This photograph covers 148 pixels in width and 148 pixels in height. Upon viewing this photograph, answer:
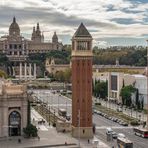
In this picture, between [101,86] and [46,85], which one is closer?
[101,86]

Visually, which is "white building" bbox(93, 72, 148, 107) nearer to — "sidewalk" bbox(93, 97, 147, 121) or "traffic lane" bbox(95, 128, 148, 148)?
"sidewalk" bbox(93, 97, 147, 121)

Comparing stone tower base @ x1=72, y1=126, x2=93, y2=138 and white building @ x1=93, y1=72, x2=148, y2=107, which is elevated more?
white building @ x1=93, y1=72, x2=148, y2=107

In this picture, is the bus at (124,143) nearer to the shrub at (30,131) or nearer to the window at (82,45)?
the shrub at (30,131)

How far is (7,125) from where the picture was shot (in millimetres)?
63625

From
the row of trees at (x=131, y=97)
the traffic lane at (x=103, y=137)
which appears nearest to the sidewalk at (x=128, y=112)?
the row of trees at (x=131, y=97)

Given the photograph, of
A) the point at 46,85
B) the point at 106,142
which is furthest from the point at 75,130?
the point at 46,85

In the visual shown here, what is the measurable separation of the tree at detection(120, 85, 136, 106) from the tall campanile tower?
120 feet

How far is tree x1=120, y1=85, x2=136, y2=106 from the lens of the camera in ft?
338

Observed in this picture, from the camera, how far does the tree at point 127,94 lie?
103 m

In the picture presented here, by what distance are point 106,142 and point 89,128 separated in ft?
18.1

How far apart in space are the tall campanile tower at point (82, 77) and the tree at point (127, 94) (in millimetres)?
36631

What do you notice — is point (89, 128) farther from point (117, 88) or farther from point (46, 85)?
point (46, 85)

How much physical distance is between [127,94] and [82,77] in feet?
123

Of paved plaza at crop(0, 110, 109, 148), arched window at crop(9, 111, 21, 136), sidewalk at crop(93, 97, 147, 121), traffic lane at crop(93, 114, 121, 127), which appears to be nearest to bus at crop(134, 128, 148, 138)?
paved plaza at crop(0, 110, 109, 148)
